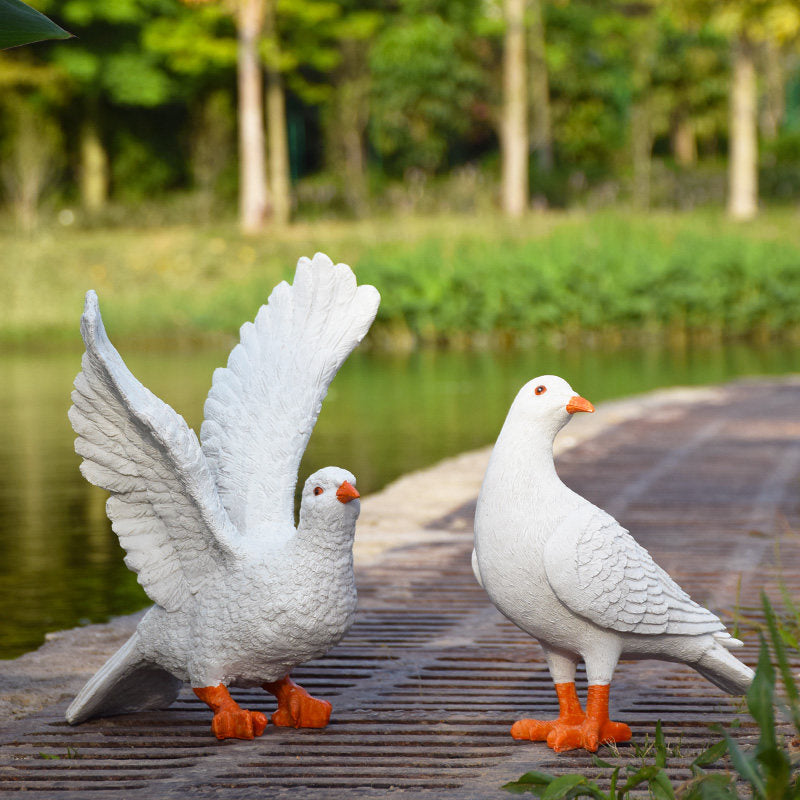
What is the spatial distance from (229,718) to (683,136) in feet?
140

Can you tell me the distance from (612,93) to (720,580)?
37.2 m

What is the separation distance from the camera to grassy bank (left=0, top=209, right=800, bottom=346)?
2153cm

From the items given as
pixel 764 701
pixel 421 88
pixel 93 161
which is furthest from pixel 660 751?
pixel 421 88

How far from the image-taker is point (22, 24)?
2.38 m

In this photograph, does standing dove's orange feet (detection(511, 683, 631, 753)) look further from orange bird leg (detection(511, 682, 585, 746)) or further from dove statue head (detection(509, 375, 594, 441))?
dove statue head (detection(509, 375, 594, 441))

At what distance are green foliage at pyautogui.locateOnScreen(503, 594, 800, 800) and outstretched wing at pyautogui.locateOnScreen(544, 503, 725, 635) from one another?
36 centimetres

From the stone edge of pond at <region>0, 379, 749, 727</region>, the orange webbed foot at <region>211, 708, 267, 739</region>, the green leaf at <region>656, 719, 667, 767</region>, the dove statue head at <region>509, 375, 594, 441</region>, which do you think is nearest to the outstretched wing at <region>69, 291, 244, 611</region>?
the orange webbed foot at <region>211, 708, 267, 739</region>

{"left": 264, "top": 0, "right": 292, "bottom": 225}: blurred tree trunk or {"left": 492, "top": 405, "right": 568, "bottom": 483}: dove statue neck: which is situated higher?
{"left": 264, "top": 0, "right": 292, "bottom": 225}: blurred tree trunk

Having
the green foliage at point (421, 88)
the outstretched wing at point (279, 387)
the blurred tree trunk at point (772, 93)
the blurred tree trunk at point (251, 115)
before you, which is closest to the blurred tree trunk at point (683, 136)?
the blurred tree trunk at point (772, 93)

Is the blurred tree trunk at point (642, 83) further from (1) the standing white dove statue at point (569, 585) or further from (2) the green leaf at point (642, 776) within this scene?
(2) the green leaf at point (642, 776)

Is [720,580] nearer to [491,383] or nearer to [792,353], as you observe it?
[491,383]

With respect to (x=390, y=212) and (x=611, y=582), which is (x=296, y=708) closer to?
(x=611, y=582)

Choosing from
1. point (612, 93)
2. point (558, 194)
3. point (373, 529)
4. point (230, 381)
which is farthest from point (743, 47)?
A: point (230, 381)

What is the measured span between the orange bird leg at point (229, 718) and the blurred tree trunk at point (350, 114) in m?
31.9
